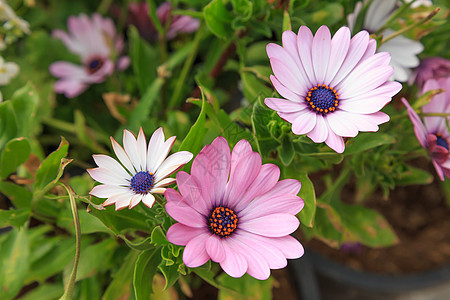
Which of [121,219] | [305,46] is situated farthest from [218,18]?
[121,219]

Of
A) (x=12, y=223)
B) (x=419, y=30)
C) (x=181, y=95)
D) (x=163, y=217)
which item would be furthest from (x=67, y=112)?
(x=419, y=30)

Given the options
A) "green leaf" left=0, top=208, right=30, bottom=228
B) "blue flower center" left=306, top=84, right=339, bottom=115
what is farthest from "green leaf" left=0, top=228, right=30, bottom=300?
"blue flower center" left=306, top=84, right=339, bottom=115

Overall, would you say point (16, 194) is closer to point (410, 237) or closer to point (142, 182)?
point (142, 182)

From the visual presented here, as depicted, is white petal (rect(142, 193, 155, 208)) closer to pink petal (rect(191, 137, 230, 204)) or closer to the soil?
pink petal (rect(191, 137, 230, 204))

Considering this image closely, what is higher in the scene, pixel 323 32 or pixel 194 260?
pixel 323 32

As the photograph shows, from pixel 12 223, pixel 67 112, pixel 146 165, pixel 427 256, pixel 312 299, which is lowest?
pixel 427 256

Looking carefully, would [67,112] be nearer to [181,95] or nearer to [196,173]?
[181,95]
